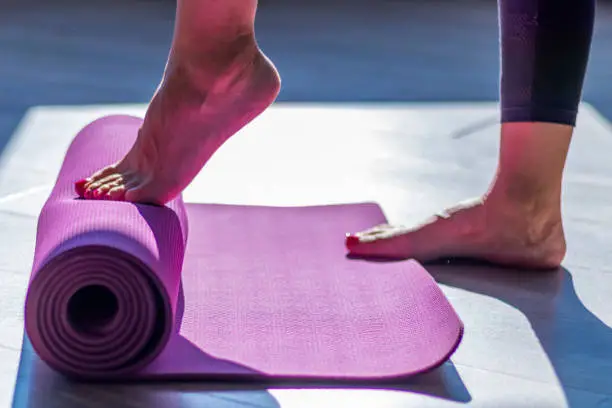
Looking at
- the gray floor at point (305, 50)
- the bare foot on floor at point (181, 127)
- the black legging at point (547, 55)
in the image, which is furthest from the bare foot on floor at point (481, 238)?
the gray floor at point (305, 50)

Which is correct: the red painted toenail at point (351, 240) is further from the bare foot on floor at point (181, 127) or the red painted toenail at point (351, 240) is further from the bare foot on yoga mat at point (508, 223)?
the bare foot on floor at point (181, 127)

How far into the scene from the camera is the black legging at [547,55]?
1751 millimetres

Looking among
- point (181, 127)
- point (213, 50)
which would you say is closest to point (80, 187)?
point (181, 127)

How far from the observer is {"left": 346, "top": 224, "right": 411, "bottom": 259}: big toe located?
6.13 ft

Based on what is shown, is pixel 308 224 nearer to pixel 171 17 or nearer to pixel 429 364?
pixel 429 364

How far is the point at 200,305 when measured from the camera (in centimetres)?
161

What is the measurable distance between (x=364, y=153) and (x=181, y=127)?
1.05 metres

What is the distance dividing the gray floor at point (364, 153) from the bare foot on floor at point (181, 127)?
265mm

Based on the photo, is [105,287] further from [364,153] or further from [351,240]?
[364,153]

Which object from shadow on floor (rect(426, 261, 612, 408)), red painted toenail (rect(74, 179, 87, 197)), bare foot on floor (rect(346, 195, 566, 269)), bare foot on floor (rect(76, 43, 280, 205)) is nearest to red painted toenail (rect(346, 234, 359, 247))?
bare foot on floor (rect(346, 195, 566, 269))

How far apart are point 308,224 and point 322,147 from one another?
0.75 metres

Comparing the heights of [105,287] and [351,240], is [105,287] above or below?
above

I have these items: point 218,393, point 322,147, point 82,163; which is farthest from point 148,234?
point 322,147

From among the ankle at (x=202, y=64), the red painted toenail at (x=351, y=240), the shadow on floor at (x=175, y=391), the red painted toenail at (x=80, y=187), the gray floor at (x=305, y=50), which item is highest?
the ankle at (x=202, y=64)
